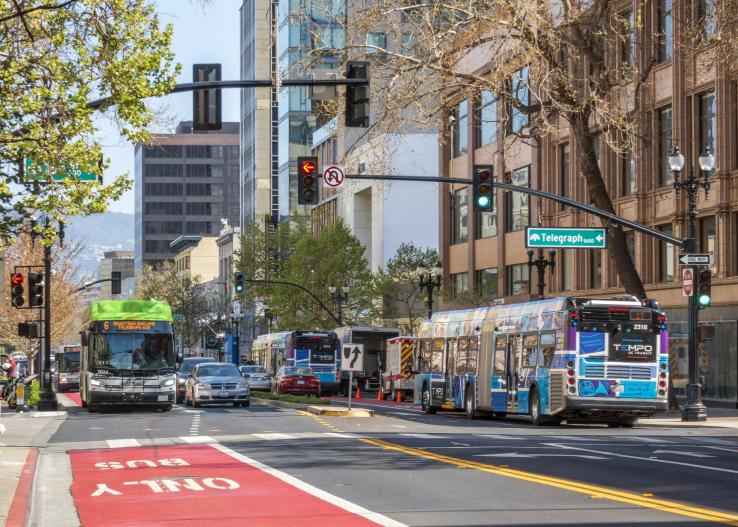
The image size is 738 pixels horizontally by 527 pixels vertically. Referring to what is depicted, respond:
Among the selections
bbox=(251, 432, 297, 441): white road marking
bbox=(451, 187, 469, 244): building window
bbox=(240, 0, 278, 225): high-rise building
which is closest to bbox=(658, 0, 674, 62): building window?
bbox=(451, 187, 469, 244): building window

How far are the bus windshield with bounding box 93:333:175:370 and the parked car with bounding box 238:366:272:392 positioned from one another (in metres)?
24.5

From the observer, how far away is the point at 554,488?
54.6 feet

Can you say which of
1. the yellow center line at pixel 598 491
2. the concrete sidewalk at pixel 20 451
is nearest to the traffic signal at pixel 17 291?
the concrete sidewalk at pixel 20 451

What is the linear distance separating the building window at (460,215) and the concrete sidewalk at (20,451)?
32.8 m

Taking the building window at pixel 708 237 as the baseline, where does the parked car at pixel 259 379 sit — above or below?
below

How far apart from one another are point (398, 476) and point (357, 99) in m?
8.27

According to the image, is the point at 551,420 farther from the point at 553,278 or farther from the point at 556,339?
the point at 553,278

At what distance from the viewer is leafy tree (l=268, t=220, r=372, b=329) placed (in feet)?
289

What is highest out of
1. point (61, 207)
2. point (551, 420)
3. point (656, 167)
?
point (656, 167)

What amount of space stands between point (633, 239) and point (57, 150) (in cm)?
3822

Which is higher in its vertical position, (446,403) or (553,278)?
(553,278)

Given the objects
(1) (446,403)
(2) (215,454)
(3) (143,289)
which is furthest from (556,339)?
(3) (143,289)

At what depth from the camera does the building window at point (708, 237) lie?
47.3m

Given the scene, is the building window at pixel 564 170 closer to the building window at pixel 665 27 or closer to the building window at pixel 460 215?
the building window at pixel 665 27
